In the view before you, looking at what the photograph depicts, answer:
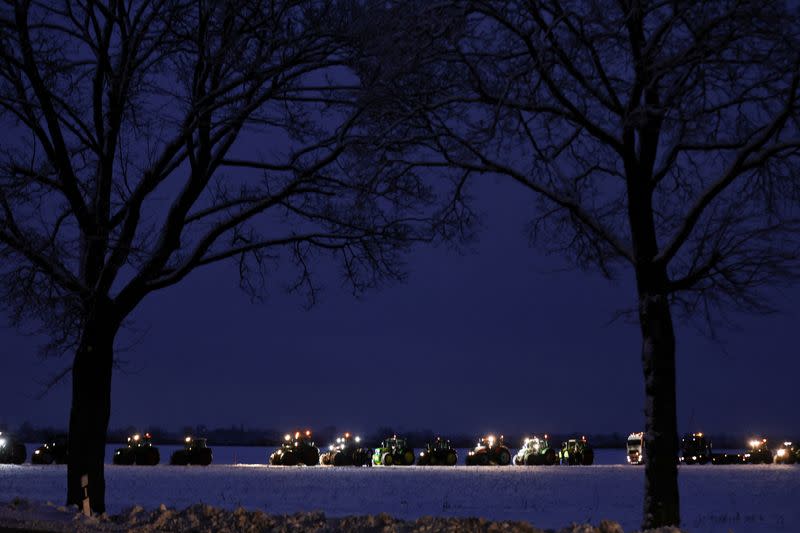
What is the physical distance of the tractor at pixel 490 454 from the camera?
50.2m

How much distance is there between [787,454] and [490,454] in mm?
22035

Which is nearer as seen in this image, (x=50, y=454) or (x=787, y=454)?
(x=50, y=454)

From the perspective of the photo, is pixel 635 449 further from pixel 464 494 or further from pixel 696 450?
pixel 464 494

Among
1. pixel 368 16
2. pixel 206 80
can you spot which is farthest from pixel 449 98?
pixel 206 80

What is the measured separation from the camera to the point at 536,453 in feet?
168

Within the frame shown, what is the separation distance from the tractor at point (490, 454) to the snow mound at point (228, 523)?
125 feet

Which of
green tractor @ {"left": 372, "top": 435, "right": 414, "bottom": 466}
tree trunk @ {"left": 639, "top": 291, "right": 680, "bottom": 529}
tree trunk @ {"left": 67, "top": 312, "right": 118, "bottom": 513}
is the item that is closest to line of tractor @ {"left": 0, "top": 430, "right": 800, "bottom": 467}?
green tractor @ {"left": 372, "top": 435, "right": 414, "bottom": 466}

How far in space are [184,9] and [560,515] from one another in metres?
10.7

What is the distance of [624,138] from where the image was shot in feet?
42.0

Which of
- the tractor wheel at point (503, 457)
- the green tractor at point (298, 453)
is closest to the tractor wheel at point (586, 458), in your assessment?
the tractor wheel at point (503, 457)

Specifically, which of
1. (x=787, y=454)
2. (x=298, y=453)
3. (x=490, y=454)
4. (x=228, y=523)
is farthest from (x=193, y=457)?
(x=228, y=523)

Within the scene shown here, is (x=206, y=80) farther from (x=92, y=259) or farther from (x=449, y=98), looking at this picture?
(x=449, y=98)

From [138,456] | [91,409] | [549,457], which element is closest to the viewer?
[91,409]

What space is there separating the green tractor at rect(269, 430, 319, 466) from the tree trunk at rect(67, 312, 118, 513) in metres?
34.9
